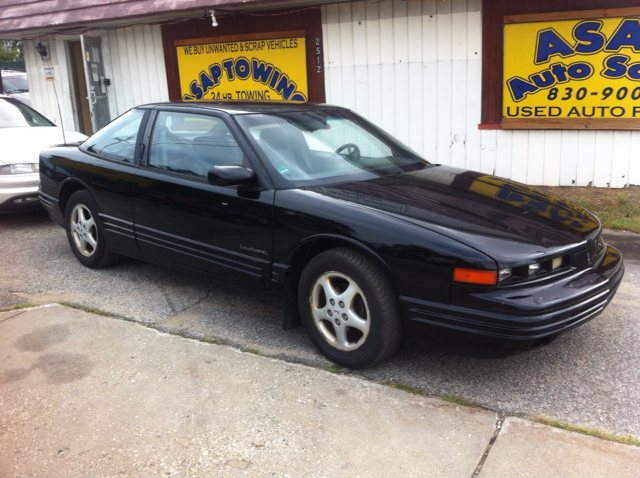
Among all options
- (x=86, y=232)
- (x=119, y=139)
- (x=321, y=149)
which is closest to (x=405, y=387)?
(x=321, y=149)

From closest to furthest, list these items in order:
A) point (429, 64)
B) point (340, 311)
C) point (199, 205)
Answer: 1. point (340, 311)
2. point (199, 205)
3. point (429, 64)

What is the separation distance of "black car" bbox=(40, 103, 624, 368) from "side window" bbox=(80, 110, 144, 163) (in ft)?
0.05

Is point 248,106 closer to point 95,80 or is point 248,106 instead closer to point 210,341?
point 210,341

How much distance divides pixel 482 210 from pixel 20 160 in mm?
5686

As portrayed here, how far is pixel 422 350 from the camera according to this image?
13.0ft

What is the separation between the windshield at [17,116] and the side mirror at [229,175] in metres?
5.64

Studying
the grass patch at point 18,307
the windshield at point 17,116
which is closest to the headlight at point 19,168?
the windshield at point 17,116

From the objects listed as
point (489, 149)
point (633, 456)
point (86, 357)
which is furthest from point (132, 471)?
point (489, 149)

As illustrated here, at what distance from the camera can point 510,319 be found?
3090 millimetres

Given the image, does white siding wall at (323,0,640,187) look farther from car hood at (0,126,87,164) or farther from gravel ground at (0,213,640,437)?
car hood at (0,126,87,164)

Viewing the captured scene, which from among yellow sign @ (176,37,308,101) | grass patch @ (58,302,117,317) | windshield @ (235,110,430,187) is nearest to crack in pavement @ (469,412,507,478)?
windshield @ (235,110,430,187)

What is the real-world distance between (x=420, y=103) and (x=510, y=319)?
6.36 metres

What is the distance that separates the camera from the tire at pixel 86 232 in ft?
17.6

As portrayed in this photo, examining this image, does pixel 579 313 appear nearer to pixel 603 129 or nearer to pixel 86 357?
pixel 86 357
